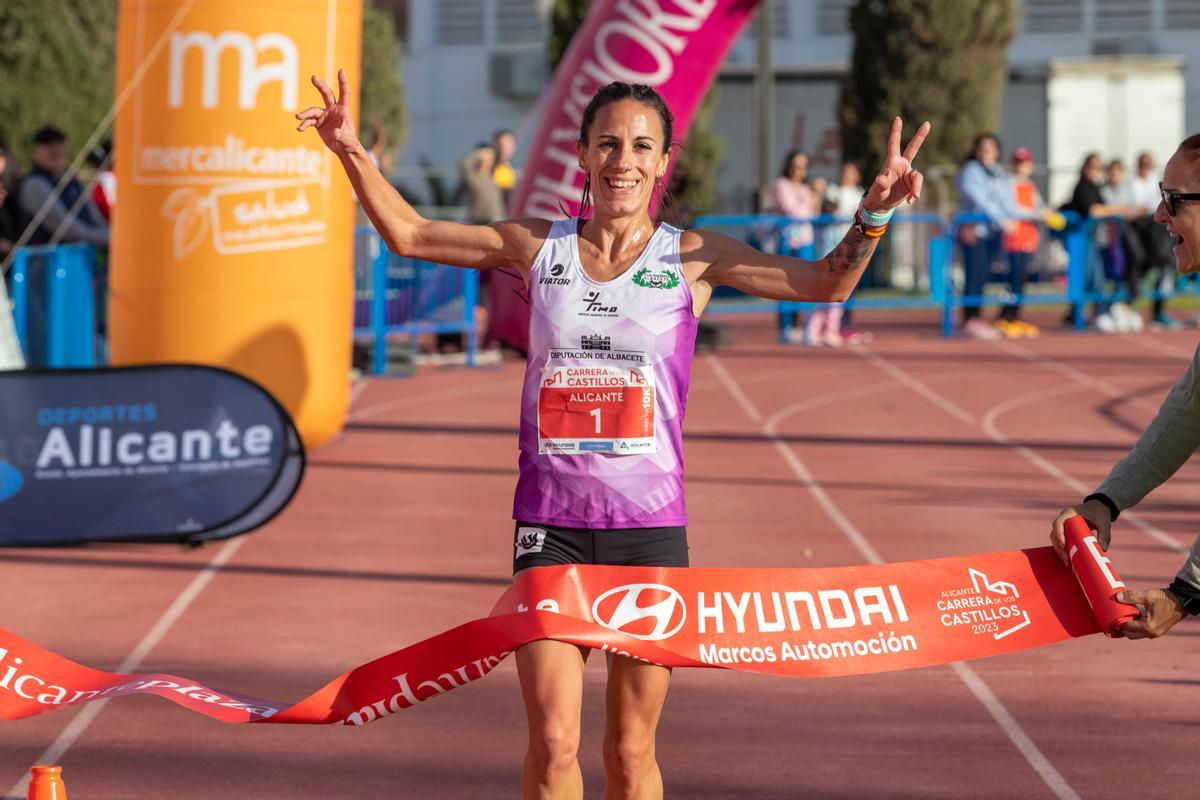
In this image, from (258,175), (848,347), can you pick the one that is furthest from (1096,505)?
(848,347)

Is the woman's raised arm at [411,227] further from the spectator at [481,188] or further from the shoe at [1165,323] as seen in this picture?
the shoe at [1165,323]

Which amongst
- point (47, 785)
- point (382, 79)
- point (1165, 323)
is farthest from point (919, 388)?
point (382, 79)

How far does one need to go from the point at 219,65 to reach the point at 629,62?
6311mm

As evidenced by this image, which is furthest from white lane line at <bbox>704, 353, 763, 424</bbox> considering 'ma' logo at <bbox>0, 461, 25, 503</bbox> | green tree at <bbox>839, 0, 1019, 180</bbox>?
green tree at <bbox>839, 0, 1019, 180</bbox>

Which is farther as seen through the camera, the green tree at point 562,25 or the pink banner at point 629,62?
the green tree at point 562,25

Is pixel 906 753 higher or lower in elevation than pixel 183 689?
lower

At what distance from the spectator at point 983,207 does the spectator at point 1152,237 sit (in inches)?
72.9

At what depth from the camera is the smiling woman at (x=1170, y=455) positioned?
14.0 feet

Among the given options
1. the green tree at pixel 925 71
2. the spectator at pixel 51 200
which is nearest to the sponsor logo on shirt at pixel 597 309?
the spectator at pixel 51 200

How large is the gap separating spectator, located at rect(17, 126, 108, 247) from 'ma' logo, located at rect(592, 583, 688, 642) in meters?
9.94

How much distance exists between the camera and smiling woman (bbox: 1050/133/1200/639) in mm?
4273

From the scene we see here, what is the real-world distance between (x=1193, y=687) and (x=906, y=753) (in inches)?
59.4

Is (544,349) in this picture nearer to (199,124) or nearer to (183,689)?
(183,689)

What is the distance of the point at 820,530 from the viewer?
10.5m
